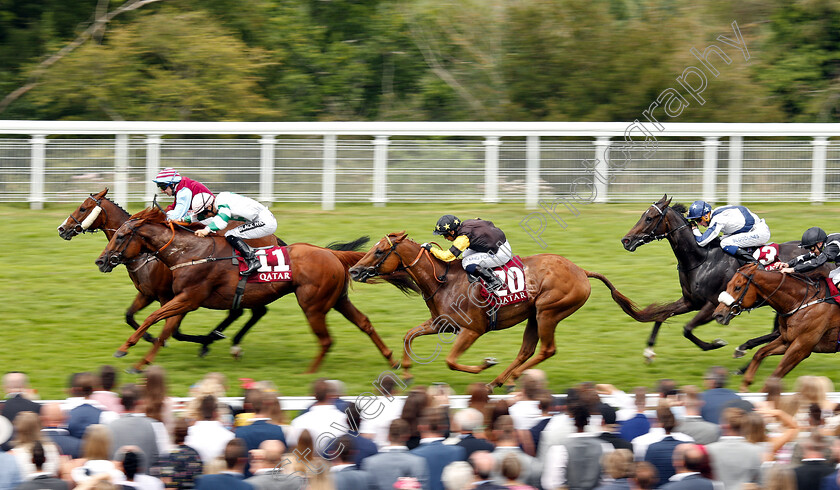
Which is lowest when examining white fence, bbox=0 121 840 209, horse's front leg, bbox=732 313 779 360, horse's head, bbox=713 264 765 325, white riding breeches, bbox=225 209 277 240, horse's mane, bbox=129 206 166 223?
horse's front leg, bbox=732 313 779 360

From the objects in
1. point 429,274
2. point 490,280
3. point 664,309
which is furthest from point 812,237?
point 429,274

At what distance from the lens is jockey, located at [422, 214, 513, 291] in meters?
8.28

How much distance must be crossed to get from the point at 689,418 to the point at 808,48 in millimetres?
16610

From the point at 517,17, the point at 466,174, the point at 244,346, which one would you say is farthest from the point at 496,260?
the point at 517,17

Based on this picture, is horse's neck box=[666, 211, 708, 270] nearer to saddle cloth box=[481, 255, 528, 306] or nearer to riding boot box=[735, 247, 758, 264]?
riding boot box=[735, 247, 758, 264]

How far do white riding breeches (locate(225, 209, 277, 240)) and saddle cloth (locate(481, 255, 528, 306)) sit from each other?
2022 millimetres

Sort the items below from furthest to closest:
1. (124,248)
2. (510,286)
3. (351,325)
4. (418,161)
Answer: (418,161), (351,325), (124,248), (510,286)

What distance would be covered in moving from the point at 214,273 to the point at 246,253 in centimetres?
32

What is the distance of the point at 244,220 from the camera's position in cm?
912

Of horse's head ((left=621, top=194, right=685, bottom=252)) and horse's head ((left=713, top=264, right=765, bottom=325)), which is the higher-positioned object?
horse's head ((left=621, top=194, right=685, bottom=252))

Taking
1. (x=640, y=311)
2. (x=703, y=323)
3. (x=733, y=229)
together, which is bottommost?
(x=703, y=323)

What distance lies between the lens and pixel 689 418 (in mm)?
5723

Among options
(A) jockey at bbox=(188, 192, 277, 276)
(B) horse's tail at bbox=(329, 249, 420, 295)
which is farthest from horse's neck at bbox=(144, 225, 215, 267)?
(B) horse's tail at bbox=(329, 249, 420, 295)

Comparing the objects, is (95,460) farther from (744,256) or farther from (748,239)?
(748,239)
